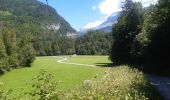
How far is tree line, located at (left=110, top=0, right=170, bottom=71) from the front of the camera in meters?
59.8

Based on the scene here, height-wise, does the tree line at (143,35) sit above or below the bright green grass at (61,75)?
above

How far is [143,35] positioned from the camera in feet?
238

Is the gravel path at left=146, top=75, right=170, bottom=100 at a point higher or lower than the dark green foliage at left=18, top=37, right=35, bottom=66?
lower

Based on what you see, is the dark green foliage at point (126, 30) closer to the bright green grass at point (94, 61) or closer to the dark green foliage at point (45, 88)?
the bright green grass at point (94, 61)

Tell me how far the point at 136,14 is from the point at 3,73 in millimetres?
32645

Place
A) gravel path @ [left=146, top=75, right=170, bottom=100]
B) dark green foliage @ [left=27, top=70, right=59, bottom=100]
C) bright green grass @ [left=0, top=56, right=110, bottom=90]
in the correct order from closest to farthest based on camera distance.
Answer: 1. dark green foliage @ [left=27, top=70, right=59, bottom=100]
2. gravel path @ [left=146, top=75, right=170, bottom=100]
3. bright green grass @ [left=0, top=56, right=110, bottom=90]

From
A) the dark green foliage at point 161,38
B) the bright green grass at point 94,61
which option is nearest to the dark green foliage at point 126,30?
the bright green grass at point 94,61

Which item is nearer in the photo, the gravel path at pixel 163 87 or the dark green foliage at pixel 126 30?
the gravel path at pixel 163 87

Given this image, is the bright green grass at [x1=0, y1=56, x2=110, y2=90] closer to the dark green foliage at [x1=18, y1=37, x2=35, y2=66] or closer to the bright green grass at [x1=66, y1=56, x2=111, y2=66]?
the dark green foliage at [x1=18, y1=37, x2=35, y2=66]

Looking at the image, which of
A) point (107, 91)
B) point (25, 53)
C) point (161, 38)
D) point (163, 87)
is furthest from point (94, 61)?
point (107, 91)

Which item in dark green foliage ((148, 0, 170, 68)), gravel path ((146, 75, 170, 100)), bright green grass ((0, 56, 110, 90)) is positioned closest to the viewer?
gravel path ((146, 75, 170, 100))

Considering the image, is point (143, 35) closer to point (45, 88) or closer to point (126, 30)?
point (126, 30)

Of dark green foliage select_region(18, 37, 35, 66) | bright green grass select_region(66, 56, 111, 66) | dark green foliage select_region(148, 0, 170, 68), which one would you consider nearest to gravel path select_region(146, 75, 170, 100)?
dark green foliage select_region(148, 0, 170, 68)

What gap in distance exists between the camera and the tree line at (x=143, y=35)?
59.8m
